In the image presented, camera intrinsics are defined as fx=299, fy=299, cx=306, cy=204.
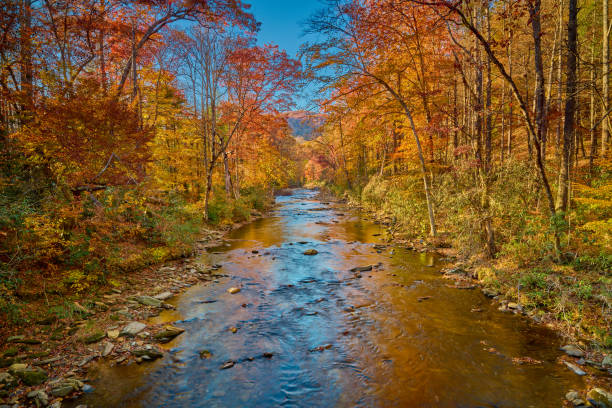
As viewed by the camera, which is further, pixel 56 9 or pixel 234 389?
pixel 56 9

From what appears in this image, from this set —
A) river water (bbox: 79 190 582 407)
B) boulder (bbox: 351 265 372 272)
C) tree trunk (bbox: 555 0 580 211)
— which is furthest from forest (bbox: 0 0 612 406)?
boulder (bbox: 351 265 372 272)

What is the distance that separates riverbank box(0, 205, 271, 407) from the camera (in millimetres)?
4199

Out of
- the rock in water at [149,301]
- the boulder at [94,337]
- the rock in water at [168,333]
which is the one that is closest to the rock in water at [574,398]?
the rock in water at [168,333]

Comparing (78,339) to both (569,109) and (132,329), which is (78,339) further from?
(569,109)

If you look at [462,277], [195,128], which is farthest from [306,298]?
[195,128]

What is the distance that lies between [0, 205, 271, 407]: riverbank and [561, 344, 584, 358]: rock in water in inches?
277

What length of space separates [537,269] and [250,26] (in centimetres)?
1309

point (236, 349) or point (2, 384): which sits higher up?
point (2, 384)

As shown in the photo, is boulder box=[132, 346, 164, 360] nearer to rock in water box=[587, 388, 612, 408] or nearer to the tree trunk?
rock in water box=[587, 388, 612, 408]

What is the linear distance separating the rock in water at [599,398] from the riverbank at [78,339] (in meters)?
6.51

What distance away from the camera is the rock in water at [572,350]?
196 inches

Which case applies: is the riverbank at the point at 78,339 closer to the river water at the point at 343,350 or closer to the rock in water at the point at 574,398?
the river water at the point at 343,350

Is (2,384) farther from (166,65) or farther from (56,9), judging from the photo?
(166,65)

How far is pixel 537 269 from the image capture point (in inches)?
274
